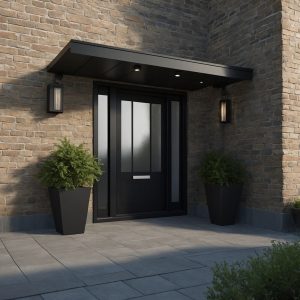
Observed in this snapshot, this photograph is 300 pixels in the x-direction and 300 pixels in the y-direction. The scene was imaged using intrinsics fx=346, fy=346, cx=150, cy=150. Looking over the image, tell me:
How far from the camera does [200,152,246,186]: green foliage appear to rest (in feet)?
20.7

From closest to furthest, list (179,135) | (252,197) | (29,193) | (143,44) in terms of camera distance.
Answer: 1. (29,193)
2. (252,197)
3. (143,44)
4. (179,135)

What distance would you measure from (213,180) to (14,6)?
15.1ft

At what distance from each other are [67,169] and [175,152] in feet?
9.06

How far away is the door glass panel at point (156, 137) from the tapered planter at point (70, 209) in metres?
2.03

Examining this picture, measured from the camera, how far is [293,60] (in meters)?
6.07

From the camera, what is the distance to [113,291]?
309 centimetres

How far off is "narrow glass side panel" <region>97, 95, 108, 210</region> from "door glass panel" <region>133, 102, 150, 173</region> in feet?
2.02

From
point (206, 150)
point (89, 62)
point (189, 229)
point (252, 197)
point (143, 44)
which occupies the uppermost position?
point (143, 44)

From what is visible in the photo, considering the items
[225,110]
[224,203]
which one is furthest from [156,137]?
[224,203]

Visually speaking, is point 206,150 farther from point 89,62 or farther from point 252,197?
point 89,62

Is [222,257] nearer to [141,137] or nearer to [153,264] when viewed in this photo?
[153,264]

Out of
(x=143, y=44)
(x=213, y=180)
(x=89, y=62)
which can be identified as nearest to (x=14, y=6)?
(x=89, y=62)

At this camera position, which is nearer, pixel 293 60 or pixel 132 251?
pixel 132 251

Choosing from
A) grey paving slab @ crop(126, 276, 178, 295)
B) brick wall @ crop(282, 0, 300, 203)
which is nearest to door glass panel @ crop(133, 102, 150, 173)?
brick wall @ crop(282, 0, 300, 203)
